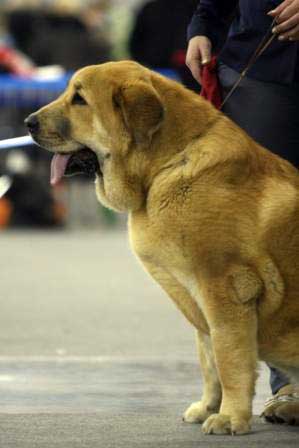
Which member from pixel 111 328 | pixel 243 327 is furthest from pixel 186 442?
pixel 111 328

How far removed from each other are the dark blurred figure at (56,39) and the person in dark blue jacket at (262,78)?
37.2ft

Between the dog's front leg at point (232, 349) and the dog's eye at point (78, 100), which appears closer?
the dog's front leg at point (232, 349)

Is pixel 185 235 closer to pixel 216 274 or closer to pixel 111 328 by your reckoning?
pixel 216 274

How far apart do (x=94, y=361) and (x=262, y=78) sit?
2.04m

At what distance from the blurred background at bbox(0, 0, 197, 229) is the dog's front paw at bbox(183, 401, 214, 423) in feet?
25.9

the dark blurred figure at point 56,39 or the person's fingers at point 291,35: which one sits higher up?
the person's fingers at point 291,35

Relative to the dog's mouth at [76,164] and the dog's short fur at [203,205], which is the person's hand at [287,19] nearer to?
the dog's short fur at [203,205]

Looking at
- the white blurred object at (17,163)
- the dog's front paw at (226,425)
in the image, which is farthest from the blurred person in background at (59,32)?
the dog's front paw at (226,425)

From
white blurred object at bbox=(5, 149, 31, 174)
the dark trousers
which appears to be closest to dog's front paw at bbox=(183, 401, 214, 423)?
the dark trousers

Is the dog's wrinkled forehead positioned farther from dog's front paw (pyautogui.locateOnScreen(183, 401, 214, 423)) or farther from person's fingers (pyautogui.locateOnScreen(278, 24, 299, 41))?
dog's front paw (pyautogui.locateOnScreen(183, 401, 214, 423))

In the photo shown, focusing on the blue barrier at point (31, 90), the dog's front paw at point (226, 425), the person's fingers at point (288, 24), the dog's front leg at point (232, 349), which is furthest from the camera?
the blue barrier at point (31, 90)

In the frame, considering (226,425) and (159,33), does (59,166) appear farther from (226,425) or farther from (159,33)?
(159,33)

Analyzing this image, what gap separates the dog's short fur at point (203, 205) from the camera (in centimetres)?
533

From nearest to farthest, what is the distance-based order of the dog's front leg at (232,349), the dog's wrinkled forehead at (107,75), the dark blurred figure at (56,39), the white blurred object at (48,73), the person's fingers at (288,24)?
the dog's front leg at (232,349) < the dog's wrinkled forehead at (107,75) < the person's fingers at (288,24) < the white blurred object at (48,73) < the dark blurred figure at (56,39)
